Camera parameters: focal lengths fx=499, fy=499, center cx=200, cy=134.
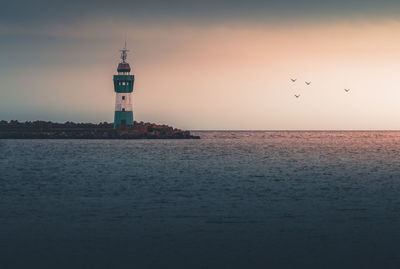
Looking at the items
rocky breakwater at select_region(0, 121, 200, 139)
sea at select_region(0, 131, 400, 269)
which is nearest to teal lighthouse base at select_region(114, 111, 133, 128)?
rocky breakwater at select_region(0, 121, 200, 139)

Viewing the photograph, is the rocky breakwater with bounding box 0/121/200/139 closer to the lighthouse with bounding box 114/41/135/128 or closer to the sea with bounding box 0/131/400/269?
the lighthouse with bounding box 114/41/135/128

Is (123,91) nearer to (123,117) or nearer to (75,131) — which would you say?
(123,117)

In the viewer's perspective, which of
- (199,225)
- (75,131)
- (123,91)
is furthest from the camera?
(75,131)

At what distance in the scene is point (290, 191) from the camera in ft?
86.6

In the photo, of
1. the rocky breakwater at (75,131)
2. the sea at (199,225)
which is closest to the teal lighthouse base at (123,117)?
the rocky breakwater at (75,131)

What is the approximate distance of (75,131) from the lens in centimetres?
13262

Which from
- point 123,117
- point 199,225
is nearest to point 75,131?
point 123,117

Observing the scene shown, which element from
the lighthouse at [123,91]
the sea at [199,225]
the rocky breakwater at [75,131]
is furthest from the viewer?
the rocky breakwater at [75,131]

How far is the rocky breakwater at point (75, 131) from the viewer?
12491 centimetres

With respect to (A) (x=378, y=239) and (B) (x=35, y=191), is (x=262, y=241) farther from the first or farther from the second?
(B) (x=35, y=191)

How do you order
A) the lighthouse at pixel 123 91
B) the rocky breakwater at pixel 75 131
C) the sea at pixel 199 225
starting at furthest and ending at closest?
1. the rocky breakwater at pixel 75 131
2. the lighthouse at pixel 123 91
3. the sea at pixel 199 225

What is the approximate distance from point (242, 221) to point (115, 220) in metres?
4.37

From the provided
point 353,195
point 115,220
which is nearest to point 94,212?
point 115,220

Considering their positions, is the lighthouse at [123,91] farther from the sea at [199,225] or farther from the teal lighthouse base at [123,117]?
the sea at [199,225]
